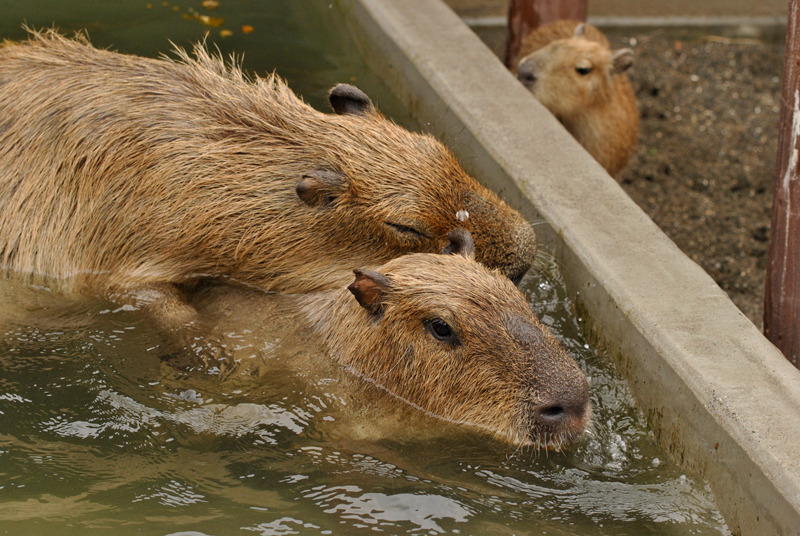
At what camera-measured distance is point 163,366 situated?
3.68 m

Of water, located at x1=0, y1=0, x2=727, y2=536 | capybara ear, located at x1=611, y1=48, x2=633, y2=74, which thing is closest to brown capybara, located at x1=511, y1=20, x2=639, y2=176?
capybara ear, located at x1=611, y1=48, x2=633, y2=74

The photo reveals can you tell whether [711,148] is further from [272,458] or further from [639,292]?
[272,458]

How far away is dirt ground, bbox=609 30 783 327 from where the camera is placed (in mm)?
5769

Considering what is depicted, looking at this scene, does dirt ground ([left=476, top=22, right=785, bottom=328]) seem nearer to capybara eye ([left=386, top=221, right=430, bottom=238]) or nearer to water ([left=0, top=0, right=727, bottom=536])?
water ([left=0, top=0, right=727, bottom=536])

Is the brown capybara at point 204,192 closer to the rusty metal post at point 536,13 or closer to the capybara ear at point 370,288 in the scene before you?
the capybara ear at point 370,288

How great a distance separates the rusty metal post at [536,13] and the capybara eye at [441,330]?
4469 millimetres

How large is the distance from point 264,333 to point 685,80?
5155 mm

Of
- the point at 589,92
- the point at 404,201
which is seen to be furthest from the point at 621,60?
the point at 404,201

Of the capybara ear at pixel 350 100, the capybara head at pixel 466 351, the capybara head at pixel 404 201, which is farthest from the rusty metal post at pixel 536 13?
the capybara head at pixel 466 351

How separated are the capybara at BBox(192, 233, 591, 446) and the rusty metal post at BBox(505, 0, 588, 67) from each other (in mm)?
4105

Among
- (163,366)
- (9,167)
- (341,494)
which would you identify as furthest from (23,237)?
(341,494)

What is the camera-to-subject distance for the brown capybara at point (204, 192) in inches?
155

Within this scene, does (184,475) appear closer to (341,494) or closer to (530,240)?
(341,494)

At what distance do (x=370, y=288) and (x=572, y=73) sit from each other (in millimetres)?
3469
